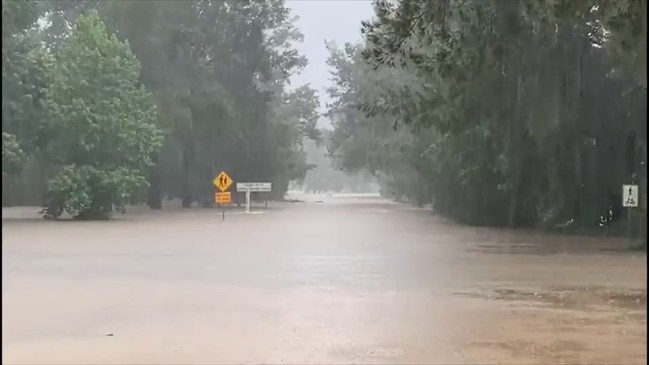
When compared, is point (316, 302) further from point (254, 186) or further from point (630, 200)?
point (254, 186)

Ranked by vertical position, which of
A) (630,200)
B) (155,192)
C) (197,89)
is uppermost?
(197,89)

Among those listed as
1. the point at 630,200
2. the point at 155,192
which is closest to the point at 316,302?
the point at 630,200

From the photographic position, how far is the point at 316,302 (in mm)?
11922

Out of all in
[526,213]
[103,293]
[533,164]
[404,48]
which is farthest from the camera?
[526,213]

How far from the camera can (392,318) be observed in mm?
10508

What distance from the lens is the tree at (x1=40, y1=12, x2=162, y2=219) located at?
31.7 m

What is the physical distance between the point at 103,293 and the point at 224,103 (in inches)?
1450

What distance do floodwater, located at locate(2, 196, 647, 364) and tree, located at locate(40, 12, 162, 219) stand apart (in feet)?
30.9

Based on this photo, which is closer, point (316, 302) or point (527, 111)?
point (316, 302)

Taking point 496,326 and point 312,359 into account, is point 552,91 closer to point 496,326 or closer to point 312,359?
point 496,326

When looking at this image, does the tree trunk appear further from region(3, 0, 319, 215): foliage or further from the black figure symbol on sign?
the black figure symbol on sign

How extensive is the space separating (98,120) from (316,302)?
2309cm

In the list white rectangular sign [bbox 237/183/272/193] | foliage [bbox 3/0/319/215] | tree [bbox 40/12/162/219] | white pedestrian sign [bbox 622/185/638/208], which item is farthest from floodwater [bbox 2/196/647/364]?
white rectangular sign [bbox 237/183/272/193]

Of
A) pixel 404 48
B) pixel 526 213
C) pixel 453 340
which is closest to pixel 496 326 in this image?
pixel 453 340
